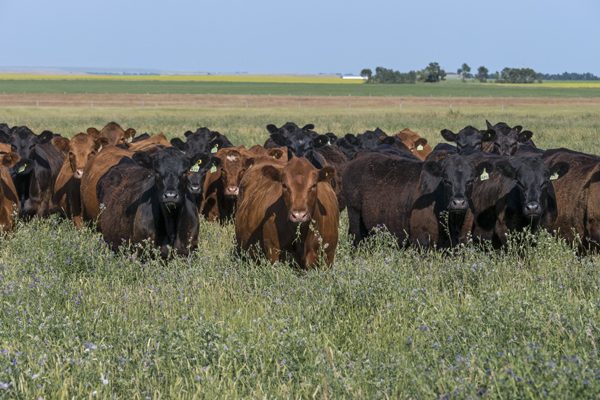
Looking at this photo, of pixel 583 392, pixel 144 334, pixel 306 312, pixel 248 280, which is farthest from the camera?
pixel 248 280

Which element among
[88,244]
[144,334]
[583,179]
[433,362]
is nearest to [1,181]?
[88,244]

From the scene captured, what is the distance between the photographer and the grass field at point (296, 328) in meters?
3.63

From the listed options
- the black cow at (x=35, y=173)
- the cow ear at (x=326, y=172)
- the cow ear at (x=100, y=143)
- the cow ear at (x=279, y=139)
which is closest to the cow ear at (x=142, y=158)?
the cow ear at (x=326, y=172)

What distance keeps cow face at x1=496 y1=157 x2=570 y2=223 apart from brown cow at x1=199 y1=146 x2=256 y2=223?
14.8 feet

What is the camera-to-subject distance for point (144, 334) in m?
4.56

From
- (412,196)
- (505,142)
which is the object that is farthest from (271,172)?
(505,142)

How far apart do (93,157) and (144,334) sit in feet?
20.0

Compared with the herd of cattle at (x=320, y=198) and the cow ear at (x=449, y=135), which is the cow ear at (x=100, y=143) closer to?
the herd of cattle at (x=320, y=198)

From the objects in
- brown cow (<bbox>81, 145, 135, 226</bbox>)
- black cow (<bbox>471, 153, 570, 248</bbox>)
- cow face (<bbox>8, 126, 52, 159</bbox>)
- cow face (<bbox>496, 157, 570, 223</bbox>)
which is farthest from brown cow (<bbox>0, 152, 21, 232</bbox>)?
cow face (<bbox>496, 157, 570, 223</bbox>)

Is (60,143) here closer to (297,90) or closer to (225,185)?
(225,185)

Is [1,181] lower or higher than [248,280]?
higher

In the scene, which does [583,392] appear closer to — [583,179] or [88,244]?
[583,179]

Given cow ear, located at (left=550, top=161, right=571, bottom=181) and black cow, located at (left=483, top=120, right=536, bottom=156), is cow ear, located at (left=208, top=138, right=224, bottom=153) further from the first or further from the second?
cow ear, located at (left=550, top=161, right=571, bottom=181)

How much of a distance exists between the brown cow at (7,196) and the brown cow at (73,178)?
1100 mm
